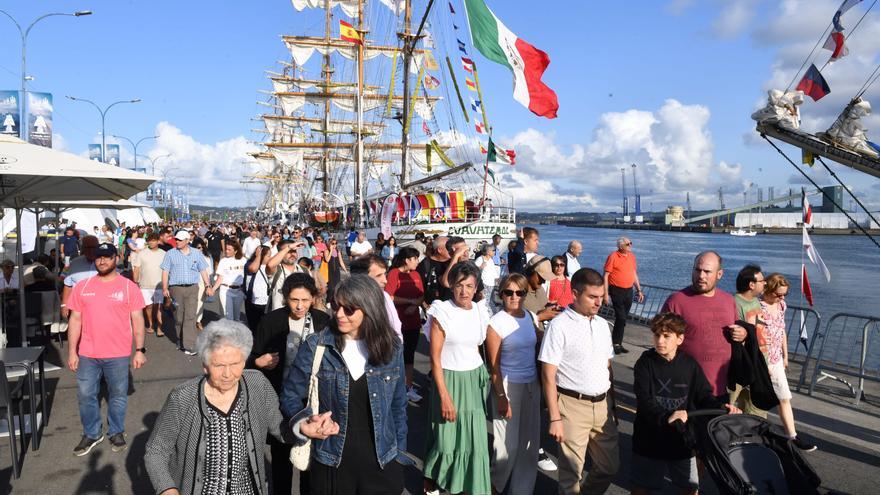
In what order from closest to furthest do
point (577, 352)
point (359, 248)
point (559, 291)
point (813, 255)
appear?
point (577, 352) < point (559, 291) < point (813, 255) < point (359, 248)

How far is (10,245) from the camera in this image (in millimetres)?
17531

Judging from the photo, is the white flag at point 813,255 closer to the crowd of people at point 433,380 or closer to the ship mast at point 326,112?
the crowd of people at point 433,380

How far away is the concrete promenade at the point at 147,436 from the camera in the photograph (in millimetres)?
4391

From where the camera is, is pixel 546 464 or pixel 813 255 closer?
pixel 546 464

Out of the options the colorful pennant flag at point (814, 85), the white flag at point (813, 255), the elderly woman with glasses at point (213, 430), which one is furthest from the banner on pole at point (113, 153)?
the elderly woman with glasses at point (213, 430)

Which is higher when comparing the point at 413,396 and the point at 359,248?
the point at 359,248

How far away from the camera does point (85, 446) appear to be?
4895mm

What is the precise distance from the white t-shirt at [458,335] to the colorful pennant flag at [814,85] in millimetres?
7346

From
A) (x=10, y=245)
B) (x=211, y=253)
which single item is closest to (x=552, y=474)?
(x=211, y=253)

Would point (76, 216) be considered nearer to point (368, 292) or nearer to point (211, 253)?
point (211, 253)

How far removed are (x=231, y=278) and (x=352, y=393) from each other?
6.46 metres

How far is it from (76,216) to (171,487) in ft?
89.4

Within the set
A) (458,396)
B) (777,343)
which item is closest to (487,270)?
(777,343)

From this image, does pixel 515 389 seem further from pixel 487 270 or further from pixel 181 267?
pixel 181 267
